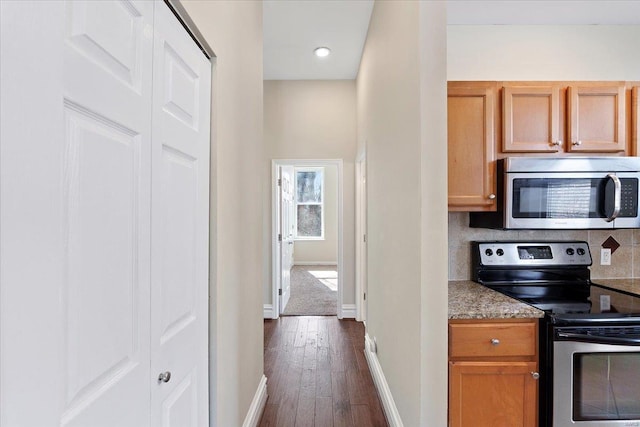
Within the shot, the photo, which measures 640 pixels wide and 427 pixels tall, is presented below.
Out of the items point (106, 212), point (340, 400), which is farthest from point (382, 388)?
point (106, 212)

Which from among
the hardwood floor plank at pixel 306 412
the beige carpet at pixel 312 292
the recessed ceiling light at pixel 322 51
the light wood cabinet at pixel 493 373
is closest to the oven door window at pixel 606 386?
the light wood cabinet at pixel 493 373

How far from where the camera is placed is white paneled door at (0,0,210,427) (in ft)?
1.47

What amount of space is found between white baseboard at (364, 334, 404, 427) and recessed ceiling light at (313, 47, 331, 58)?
278 cm

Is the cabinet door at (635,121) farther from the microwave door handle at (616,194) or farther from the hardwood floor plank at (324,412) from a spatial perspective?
the hardwood floor plank at (324,412)

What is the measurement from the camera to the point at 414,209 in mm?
1526

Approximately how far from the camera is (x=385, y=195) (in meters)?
2.23

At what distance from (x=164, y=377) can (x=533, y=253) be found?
2203 mm

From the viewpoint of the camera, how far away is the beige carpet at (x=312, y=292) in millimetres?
4371

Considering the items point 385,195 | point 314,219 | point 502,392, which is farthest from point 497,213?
point 314,219

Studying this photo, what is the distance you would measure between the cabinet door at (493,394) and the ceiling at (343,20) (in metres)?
2.16

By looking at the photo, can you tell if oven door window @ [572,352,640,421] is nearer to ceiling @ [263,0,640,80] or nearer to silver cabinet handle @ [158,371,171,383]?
silver cabinet handle @ [158,371,171,383]

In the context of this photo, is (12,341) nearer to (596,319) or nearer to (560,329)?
(560,329)

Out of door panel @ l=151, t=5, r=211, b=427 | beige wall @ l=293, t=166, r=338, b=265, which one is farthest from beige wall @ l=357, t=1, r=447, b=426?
beige wall @ l=293, t=166, r=338, b=265

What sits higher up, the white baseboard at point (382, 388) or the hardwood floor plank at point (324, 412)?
the white baseboard at point (382, 388)
